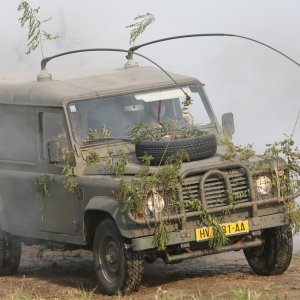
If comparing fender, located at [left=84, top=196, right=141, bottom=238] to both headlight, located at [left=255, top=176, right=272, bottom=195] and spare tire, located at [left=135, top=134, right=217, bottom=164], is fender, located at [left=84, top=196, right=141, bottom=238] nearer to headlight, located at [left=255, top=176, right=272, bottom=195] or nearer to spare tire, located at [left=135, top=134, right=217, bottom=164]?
spare tire, located at [left=135, top=134, right=217, bottom=164]

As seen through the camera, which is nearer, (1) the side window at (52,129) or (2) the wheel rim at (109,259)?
(2) the wheel rim at (109,259)

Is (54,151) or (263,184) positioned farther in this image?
(54,151)

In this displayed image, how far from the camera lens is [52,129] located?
11.5m

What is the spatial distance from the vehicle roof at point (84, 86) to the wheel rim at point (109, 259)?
1367 millimetres

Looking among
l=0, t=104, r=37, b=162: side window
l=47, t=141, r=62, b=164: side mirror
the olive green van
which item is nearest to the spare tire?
the olive green van

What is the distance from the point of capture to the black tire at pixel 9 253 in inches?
487

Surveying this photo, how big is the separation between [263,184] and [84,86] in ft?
6.67

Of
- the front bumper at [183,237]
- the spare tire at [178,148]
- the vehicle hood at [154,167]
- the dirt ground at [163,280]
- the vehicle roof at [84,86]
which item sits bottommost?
the dirt ground at [163,280]

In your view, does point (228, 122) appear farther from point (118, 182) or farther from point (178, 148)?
point (118, 182)

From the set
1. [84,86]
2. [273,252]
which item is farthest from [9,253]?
[273,252]

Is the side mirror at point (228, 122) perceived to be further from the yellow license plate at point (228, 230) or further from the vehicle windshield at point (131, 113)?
the yellow license plate at point (228, 230)

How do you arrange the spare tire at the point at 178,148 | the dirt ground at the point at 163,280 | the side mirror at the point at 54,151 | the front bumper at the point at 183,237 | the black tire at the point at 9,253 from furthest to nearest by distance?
1. the black tire at the point at 9,253
2. the side mirror at the point at 54,151
3. the spare tire at the point at 178,148
4. the front bumper at the point at 183,237
5. the dirt ground at the point at 163,280

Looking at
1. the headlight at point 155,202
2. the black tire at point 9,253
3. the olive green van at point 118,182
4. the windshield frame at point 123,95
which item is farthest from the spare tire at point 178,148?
the black tire at point 9,253

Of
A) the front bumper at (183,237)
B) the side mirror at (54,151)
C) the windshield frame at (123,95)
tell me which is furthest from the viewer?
the windshield frame at (123,95)
